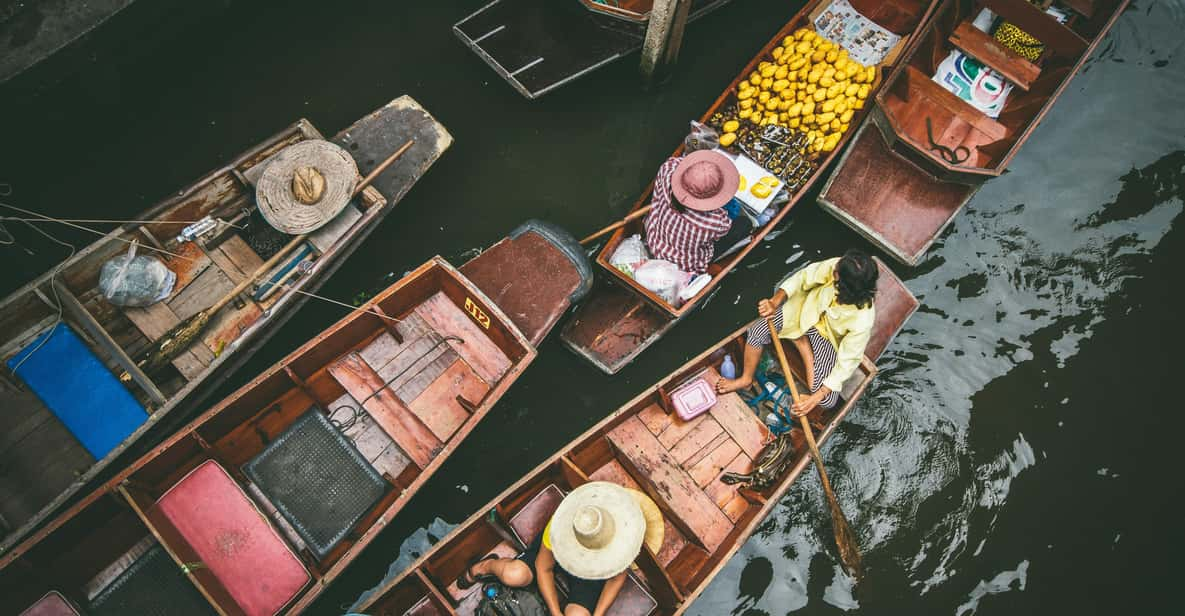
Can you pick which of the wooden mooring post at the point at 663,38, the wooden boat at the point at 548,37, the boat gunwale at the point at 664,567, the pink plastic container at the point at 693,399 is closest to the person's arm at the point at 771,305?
the boat gunwale at the point at 664,567

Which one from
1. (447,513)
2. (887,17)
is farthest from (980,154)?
(447,513)

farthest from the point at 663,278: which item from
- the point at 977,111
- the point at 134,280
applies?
the point at 134,280

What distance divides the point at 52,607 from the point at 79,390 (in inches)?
63.2

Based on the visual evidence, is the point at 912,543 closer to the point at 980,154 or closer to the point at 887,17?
the point at 980,154

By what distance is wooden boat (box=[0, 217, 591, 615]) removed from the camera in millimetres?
4445

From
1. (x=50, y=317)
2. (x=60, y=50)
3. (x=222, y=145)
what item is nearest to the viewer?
(x=50, y=317)

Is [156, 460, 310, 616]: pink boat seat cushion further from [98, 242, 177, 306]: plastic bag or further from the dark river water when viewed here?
[98, 242, 177, 306]: plastic bag

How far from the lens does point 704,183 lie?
5.00 metres

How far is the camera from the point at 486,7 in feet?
22.0

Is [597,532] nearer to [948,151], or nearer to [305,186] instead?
[305,186]

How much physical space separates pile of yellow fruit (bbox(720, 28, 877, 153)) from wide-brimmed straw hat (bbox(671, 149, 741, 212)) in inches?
52.5

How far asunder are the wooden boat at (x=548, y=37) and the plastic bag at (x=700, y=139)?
127cm

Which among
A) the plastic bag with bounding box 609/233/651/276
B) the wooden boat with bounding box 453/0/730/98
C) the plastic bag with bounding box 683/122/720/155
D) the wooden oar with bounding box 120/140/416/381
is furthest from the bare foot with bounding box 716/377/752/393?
the wooden oar with bounding box 120/140/416/381

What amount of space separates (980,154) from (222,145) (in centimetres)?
820
